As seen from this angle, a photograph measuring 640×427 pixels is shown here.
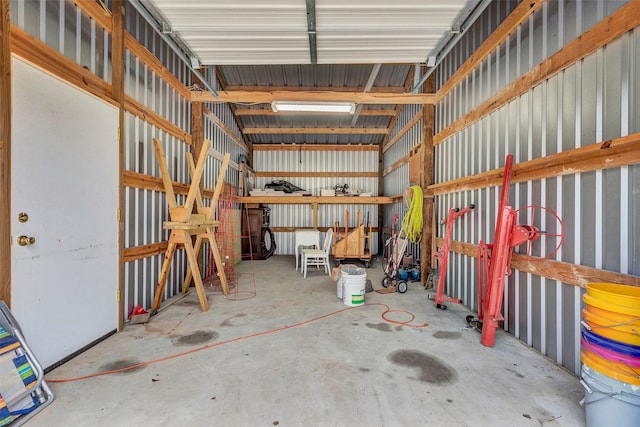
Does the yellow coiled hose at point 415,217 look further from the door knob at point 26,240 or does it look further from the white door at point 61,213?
the door knob at point 26,240

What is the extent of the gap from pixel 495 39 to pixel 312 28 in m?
2.16

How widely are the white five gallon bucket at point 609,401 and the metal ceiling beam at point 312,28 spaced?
11.7ft

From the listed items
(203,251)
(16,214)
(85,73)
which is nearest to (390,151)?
(203,251)

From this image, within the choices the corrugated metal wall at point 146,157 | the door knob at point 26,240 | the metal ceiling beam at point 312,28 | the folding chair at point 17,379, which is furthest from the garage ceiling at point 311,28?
the folding chair at point 17,379

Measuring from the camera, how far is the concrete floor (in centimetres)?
187

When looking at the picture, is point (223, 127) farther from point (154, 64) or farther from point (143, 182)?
point (143, 182)

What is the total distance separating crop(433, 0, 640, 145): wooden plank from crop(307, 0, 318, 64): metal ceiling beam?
2238mm

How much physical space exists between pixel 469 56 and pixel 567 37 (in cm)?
190

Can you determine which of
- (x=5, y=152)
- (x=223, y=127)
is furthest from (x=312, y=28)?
(x=223, y=127)

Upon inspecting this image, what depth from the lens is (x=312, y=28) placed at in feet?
10.6

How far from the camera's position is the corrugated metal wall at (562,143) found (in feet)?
6.64

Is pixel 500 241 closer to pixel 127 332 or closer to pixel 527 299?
pixel 527 299

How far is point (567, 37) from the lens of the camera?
2467mm

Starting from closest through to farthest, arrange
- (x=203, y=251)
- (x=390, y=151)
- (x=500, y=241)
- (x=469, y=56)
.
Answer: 1. (x=500, y=241)
2. (x=469, y=56)
3. (x=203, y=251)
4. (x=390, y=151)
